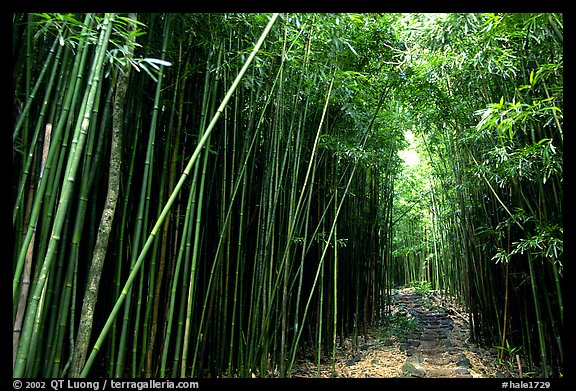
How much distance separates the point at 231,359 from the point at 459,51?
9.92 feet

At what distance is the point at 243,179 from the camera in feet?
9.02

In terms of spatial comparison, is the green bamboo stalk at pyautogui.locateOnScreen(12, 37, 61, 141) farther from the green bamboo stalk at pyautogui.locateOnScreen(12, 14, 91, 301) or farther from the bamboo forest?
the green bamboo stalk at pyautogui.locateOnScreen(12, 14, 91, 301)

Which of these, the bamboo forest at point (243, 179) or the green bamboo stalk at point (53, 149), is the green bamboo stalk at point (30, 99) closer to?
the bamboo forest at point (243, 179)

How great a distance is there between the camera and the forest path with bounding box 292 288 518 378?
3525mm

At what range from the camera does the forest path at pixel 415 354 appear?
11.6 ft

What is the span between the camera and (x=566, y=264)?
162 cm

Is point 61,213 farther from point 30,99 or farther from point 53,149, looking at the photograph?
point 30,99

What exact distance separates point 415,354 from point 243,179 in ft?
10.3

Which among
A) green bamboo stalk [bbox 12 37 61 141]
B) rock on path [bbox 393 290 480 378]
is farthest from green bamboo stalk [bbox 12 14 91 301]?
rock on path [bbox 393 290 480 378]

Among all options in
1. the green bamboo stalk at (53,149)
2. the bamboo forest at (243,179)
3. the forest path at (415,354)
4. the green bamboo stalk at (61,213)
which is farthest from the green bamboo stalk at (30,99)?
the forest path at (415,354)

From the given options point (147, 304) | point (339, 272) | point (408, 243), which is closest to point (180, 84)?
point (147, 304)

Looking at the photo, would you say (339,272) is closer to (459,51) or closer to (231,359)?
(231,359)

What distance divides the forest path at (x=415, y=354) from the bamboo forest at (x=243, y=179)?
0.13 ft

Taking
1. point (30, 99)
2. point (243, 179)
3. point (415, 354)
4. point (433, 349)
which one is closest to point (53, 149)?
point (30, 99)
